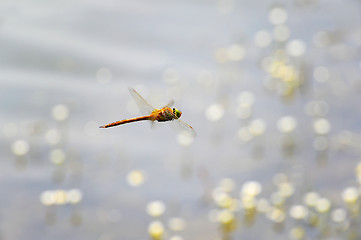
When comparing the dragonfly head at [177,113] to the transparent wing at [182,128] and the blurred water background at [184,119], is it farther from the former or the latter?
the blurred water background at [184,119]

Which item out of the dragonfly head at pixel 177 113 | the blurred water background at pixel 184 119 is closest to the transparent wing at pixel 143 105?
the dragonfly head at pixel 177 113

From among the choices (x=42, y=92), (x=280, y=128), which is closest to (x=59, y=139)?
(x=42, y=92)

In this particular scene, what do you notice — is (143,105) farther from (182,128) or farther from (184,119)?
(184,119)

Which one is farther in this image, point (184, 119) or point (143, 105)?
point (184, 119)

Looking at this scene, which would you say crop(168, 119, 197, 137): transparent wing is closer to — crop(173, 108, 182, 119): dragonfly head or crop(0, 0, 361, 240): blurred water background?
crop(173, 108, 182, 119): dragonfly head

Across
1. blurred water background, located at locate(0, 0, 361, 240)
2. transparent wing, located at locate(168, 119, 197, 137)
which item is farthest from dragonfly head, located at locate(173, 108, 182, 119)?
blurred water background, located at locate(0, 0, 361, 240)

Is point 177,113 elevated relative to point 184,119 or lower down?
lower down

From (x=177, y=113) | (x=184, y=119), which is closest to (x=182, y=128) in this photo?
(x=177, y=113)

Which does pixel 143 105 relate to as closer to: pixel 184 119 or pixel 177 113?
pixel 177 113

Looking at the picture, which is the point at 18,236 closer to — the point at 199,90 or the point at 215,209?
the point at 215,209
